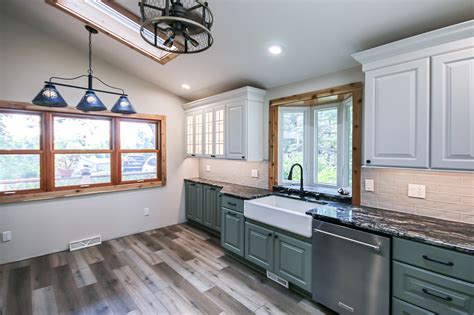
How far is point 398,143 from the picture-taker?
6.24 ft

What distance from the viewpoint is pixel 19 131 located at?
10.2 ft

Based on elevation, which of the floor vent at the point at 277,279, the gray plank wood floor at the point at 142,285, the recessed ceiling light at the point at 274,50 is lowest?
the gray plank wood floor at the point at 142,285

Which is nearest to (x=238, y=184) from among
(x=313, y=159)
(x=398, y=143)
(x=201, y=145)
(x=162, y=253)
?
(x=201, y=145)

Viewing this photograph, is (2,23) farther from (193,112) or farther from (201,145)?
(201,145)

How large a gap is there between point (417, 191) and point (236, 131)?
2.28m

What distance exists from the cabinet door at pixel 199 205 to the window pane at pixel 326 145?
210 cm

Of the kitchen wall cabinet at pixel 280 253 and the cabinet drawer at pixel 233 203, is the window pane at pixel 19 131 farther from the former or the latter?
the kitchen wall cabinet at pixel 280 253

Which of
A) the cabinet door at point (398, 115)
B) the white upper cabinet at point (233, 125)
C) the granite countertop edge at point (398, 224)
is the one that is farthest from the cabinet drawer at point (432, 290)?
the white upper cabinet at point (233, 125)

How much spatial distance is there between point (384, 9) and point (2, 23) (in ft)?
14.5

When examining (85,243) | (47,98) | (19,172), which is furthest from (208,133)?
(19,172)

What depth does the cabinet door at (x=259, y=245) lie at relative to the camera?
2537 mm

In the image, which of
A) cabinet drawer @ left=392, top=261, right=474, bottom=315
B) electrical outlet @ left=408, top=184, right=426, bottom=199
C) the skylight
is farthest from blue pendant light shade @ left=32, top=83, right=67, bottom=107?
electrical outlet @ left=408, top=184, right=426, bottom=199

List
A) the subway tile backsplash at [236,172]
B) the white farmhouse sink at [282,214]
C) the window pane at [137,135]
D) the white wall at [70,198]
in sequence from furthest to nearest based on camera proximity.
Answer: the window pane at [137,135]
the subway tile backsplash at [236,172]
the white wall at [70,198]
the white farmhouse sink at [282,214]

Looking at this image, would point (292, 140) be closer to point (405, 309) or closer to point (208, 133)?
point (208, 133)
